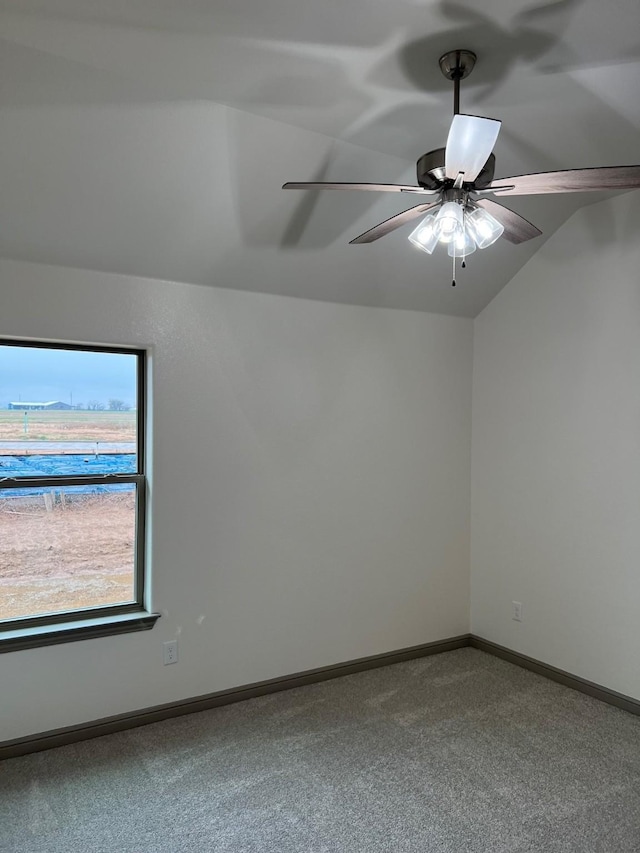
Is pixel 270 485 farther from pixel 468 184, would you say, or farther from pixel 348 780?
pixel 468 184

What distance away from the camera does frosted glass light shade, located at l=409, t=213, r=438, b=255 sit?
204cm

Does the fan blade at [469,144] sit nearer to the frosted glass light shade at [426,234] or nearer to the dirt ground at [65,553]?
the frosted glass light shade at [426,234]

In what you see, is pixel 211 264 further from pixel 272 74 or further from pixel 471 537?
pixel 471 537

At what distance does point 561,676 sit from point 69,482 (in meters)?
2.86

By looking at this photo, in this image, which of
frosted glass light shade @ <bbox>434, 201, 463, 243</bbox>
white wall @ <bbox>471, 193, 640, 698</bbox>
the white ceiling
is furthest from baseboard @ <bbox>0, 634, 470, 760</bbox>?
frosted glass light shade @ <bbox>434, 201, 463, 243</bbox>

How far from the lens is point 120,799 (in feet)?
7.74

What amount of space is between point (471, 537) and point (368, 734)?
1627 mm

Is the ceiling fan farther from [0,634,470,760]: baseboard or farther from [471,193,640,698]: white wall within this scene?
[0,634,470,760]: baseboard

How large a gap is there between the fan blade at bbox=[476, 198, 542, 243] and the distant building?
6.73ft

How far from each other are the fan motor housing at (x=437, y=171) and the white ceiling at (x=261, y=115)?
39 centimetres

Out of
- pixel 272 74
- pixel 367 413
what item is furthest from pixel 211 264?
pixel 367 413

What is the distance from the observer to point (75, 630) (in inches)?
109

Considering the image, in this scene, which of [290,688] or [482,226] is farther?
[290,688]

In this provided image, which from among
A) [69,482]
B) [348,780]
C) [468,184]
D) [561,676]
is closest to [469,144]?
[468,184]
